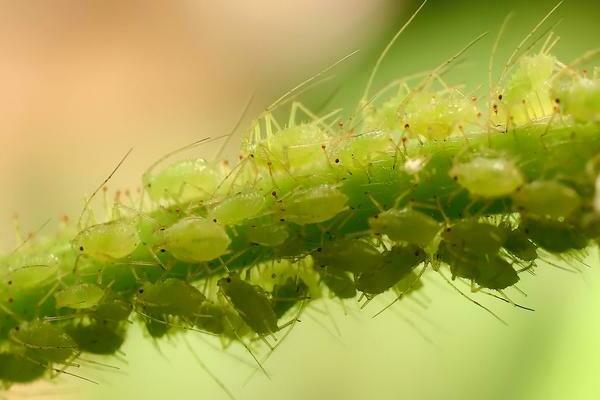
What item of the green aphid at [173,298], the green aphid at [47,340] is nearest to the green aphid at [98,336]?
the green aphid at [47,340]

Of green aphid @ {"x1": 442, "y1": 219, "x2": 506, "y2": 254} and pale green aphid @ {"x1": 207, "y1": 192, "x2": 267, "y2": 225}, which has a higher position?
pale green aphid @ {"x1": 207, "y1": 192, "x2": 267, "y2": 225}

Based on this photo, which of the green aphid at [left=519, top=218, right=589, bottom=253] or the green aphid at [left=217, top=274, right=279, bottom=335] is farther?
the green aphid at [left=217, top=274, right=279, bottom=335]

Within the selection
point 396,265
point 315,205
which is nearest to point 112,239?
point 315,205

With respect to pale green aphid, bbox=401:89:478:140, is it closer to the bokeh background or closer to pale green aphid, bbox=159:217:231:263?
pale green aphid, bbox=159:217:231:263

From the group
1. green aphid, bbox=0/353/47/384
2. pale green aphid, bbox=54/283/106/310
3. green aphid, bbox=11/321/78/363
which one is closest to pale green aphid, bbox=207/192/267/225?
pale green aphid, bbox=54/283/106/310

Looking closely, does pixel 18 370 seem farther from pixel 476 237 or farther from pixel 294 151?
pixel 476 237
